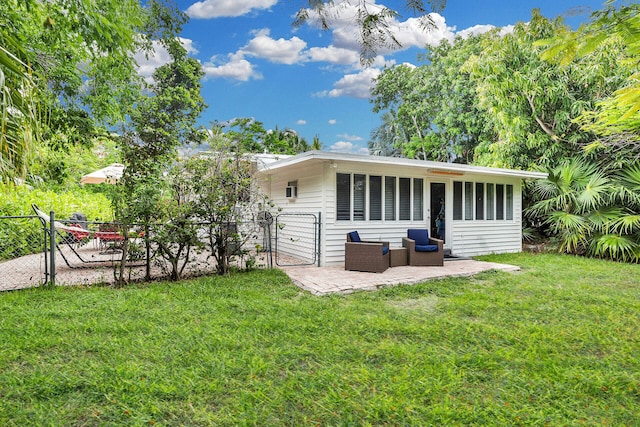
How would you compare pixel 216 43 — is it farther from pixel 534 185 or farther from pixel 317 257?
pixel 534 185

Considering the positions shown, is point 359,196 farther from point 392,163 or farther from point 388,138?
point 388,138

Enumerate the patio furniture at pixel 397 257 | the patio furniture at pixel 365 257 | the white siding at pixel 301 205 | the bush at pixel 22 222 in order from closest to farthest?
the patio furniture at pixel 365 257
the bush at pixel 22 222
the patio furniture at pixel 397 257
the white siding at pixel 301 205

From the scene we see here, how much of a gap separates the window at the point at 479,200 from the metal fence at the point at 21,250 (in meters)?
9.95

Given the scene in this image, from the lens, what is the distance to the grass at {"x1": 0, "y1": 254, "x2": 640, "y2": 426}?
2.36 m

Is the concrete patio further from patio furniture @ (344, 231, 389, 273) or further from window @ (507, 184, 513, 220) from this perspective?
window @ (507, 184, 513, 220)

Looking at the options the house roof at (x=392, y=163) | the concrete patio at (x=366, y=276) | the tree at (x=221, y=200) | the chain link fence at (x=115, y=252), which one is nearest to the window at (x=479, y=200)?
the house roof at (x=392, y=163)

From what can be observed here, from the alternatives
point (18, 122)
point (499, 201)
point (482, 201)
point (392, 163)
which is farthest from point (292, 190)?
point (18, 122)

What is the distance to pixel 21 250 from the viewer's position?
7.92m

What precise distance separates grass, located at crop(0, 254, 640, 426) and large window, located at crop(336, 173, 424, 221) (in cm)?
305

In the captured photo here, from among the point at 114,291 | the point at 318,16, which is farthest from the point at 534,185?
the point at 114,291

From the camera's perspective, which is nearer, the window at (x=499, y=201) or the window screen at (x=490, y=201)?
the window screen at (x=490, y=201)

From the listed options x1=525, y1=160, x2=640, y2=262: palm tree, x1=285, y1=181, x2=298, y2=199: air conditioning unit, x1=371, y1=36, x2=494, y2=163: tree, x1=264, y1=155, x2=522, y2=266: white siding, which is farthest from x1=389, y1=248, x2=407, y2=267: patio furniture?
x1=371, y1=36, x2=494, y2=163: tree

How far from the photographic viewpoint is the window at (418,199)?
892 cm

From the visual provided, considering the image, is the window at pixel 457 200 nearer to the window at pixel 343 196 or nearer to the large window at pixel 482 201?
the large window at pixel 482 201
